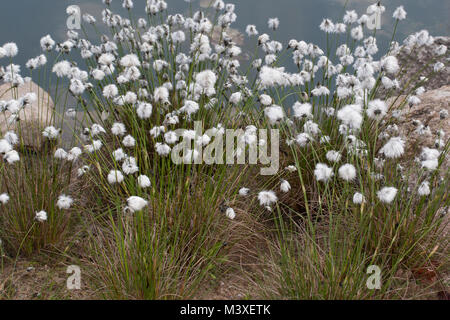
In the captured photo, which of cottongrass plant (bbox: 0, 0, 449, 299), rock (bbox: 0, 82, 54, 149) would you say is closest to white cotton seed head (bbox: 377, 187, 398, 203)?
cottongrass plant (bbox: 0, 0, 449, 299)

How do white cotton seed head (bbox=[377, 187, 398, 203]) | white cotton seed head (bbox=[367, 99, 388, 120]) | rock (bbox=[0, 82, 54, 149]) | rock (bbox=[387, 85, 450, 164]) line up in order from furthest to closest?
rock (bbox=[387, 85, 450, 164]) < rock (bbox=[0, 82, 54, 149]) < white cotton seed head (bbox=[367, 99, 388, 120]) < white cotton seed head (bbox=[377, 187, 398, 203])

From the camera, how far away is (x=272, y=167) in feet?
14.3

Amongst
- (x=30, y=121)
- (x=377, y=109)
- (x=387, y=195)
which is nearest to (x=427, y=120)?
(x=377, y=109)

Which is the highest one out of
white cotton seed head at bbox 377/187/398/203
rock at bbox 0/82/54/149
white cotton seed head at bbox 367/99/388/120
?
rock at bbox 0/82/54/149

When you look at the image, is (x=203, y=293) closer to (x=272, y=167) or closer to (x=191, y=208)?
(x=191, y=208)

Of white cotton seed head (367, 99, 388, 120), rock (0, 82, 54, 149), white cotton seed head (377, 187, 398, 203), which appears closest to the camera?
white cotton seed head (377, 187, 398, 203)

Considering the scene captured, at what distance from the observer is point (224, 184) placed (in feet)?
12.9

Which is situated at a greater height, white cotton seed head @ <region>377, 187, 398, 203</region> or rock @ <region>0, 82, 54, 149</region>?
rock @ <region>0, 82, 54, 149</region>

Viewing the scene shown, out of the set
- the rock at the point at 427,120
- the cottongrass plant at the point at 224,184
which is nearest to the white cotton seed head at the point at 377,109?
the cottongrass plant at the point at 224,184

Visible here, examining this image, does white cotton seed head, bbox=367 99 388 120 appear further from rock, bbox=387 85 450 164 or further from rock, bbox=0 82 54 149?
rock, bbox=0 82 54 149

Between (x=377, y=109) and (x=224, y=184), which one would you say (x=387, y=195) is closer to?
(x=377, y=109)

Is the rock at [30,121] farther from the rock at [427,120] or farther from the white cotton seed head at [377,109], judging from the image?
the rock at [427,120]

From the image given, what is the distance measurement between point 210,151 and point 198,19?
1.40 meters

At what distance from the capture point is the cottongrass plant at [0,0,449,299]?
2.86 m
